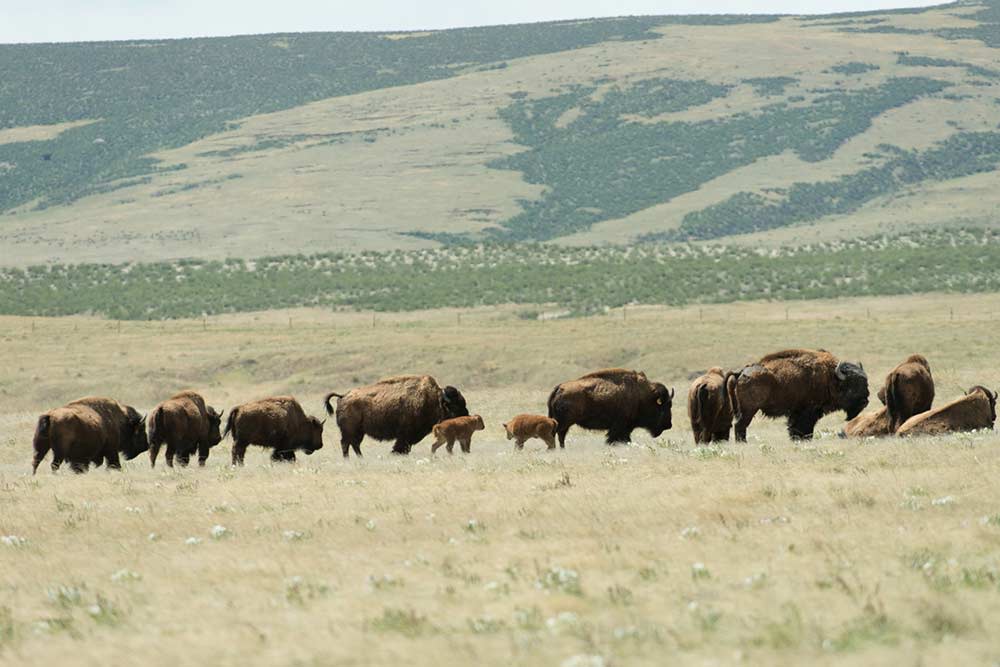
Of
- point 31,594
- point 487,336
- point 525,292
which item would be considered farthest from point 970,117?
point 31,594

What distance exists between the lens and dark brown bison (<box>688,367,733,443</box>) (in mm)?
23688

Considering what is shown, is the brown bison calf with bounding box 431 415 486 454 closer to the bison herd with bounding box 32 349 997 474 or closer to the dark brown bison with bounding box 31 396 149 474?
the bison herd with bounding box 32 349 997 474

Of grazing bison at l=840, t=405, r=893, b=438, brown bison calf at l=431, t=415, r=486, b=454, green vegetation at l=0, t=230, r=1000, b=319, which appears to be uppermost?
brown bison calf at l=431, t=415, r=486, b=454

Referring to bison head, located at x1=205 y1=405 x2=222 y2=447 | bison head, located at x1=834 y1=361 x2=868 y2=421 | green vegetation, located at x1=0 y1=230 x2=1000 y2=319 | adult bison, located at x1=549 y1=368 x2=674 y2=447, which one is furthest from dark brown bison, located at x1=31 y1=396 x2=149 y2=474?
green vegetation, located at x1=0 y1=230 x2=1000 y2=319

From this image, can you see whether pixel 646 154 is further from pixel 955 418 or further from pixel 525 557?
pixel 525 557


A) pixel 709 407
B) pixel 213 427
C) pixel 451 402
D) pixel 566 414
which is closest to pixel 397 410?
pixel 451 402

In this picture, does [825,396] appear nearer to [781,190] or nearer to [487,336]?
[487,336]

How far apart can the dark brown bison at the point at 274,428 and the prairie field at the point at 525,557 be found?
1.53 ft

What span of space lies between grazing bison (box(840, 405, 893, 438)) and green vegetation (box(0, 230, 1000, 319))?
53.3 metres

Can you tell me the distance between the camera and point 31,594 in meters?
13.1

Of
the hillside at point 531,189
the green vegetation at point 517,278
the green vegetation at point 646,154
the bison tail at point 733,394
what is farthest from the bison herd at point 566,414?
the green vegetation at point 646,154

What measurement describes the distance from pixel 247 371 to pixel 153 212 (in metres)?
115

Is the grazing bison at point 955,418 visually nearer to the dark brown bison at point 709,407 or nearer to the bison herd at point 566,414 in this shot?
the bison herd at point 566,414

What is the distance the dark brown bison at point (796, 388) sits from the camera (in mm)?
23203
